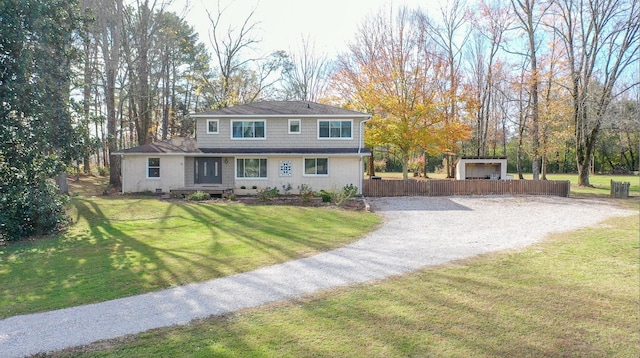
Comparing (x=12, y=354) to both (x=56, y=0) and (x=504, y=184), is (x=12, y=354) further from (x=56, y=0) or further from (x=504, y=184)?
(x=504, y=184)

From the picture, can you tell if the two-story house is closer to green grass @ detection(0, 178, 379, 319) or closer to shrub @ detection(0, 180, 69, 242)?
green grass @ detection(0, 178, 379, 319)

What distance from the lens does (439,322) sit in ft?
15.5

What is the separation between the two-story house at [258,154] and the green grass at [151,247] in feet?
18.4

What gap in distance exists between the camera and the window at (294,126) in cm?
2209

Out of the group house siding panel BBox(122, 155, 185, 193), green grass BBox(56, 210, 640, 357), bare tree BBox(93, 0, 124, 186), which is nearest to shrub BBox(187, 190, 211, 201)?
house siding panel BBox(122, 155, 185, 193)

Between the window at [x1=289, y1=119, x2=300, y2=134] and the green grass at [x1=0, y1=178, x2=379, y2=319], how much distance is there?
296 inches

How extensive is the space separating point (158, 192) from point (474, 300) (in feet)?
64.3

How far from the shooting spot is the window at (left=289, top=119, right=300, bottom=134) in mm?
22094

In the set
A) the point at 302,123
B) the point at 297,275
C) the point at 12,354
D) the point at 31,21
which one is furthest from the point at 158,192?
the point at 12,354

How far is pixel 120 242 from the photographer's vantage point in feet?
32.4

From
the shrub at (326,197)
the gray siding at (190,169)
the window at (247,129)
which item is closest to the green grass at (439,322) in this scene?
the shrub at (326,197)

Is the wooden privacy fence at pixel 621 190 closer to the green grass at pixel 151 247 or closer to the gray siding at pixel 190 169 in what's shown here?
the green grass at pixel 151 247

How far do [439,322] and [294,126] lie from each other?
18402 millimetres

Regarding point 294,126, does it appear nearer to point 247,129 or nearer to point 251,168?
point 247,129
